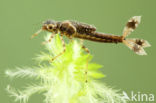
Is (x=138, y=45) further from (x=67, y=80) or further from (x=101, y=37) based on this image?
(x=67, y=80)

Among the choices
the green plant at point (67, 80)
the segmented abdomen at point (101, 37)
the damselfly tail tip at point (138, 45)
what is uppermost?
the segmented abdomen at point (101, 37)

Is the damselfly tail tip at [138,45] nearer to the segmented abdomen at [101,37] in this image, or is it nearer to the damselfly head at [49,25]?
the segmented abdomen at [101,37]

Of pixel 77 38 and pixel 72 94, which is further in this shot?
pixel 77 38

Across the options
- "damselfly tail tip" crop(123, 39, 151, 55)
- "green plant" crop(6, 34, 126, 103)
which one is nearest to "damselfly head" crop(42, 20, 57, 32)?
"green plant" crop(6, 34, 126, 103)

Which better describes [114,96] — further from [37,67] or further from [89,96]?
[37,67]

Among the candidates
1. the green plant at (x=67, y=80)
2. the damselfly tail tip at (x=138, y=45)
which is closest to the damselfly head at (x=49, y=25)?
the green plant at (x=67, y=80)

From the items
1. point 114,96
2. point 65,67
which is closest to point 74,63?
point 65,67

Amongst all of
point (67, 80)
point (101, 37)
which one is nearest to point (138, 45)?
point (101, 37)

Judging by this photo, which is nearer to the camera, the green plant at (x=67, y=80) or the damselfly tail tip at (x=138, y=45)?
the green plant at (x=67, y=80)

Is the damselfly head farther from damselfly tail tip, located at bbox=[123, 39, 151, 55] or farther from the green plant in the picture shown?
damselfly tail tip, located at bbox=[123, 39, 151, 55]
